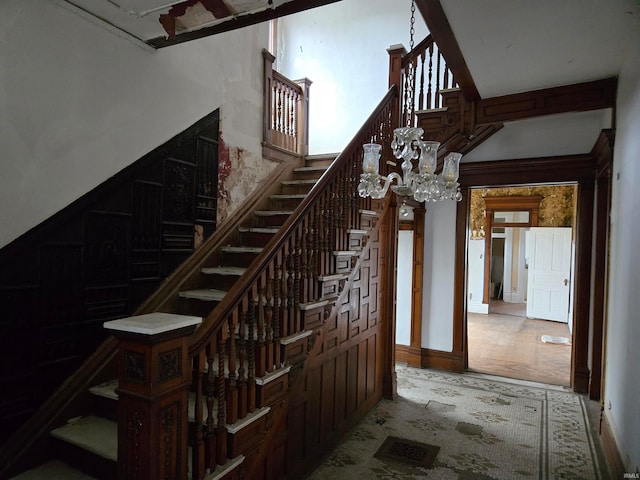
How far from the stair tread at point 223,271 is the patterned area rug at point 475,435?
1.59 meters

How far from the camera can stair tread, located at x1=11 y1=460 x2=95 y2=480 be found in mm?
2152

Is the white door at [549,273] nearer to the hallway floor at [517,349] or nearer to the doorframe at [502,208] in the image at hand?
the hallway floor at [517,349]

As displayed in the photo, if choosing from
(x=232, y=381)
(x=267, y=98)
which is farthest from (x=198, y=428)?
(x=267, y=98)

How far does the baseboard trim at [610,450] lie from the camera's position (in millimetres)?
2619

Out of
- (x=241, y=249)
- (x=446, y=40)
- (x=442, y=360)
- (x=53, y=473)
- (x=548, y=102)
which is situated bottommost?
(x=442, y=360)

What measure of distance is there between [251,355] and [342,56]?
5.28 meters

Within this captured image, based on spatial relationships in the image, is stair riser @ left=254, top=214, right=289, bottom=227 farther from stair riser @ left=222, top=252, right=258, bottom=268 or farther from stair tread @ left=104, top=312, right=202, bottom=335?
stair tread @ left=104, top=312, right=202, bottom=335

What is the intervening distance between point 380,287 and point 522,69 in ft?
7.44

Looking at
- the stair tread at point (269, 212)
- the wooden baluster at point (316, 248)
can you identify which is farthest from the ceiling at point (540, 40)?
the stair tread at point (269, 212)

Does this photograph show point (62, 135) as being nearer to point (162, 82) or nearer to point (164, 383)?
point (162, 82)

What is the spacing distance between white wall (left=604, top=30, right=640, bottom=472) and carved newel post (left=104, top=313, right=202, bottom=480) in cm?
241

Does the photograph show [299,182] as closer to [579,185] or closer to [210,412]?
[210,412]

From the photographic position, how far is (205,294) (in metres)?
3.00

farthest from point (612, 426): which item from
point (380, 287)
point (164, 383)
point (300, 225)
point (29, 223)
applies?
point (29, 223)
